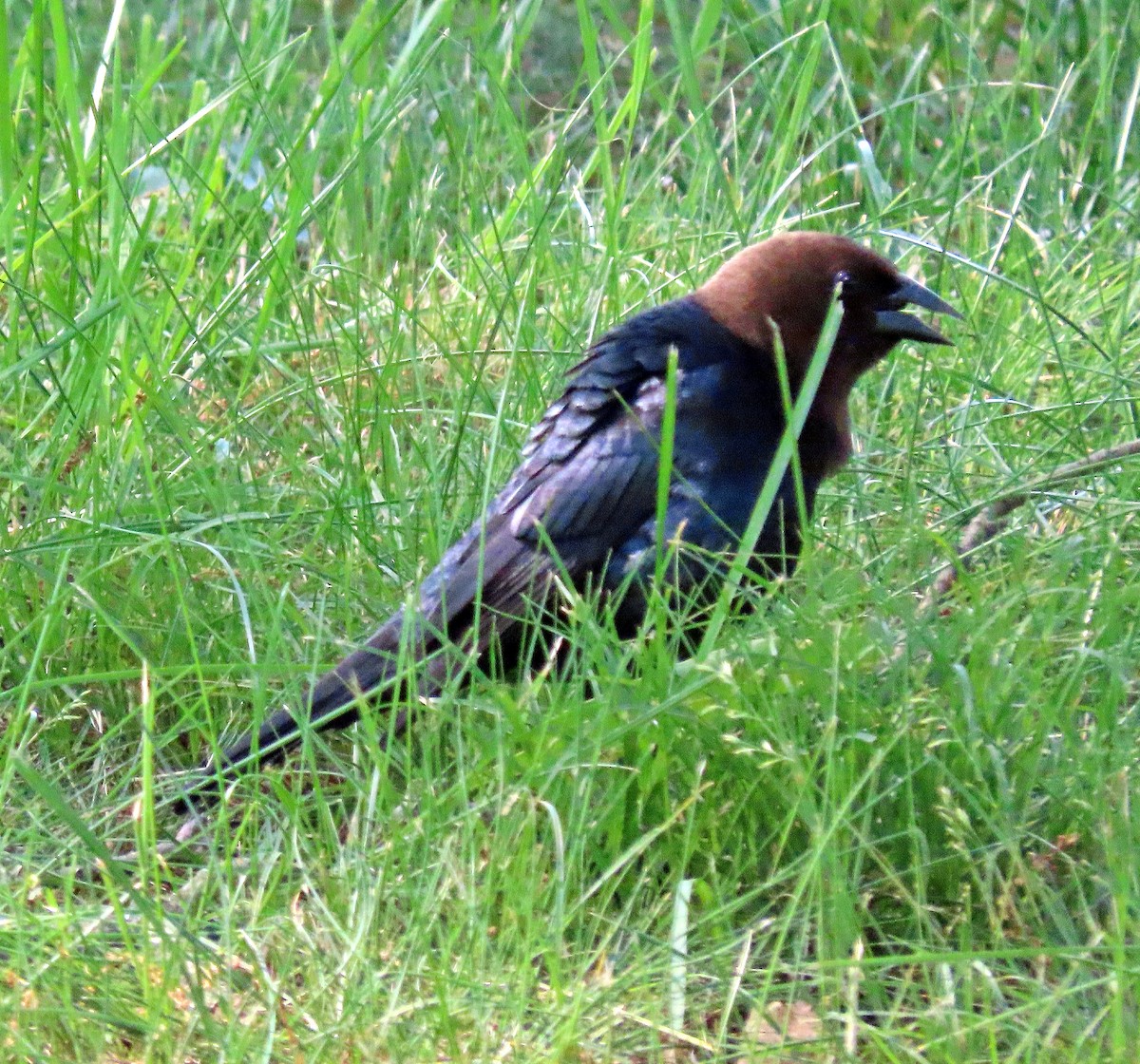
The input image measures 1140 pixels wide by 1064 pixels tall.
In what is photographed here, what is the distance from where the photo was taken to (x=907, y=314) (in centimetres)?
318

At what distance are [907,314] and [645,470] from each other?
645 mm

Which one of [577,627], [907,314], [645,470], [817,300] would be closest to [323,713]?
[577,627]

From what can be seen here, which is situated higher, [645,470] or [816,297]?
[816,297]

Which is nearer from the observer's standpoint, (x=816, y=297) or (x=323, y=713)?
(x=323, y=713)

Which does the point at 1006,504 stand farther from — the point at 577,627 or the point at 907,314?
the point at 577,627

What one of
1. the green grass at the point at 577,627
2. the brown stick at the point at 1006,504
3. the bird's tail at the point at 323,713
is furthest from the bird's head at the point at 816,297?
the bird's tail at the point at 323,713

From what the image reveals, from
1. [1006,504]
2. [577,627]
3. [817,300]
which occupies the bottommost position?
[1006,504]

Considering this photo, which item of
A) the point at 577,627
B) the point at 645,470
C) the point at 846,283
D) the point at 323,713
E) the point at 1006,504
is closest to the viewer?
the point at 577,627

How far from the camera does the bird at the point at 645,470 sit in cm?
277

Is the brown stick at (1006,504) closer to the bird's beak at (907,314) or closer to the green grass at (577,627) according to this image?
the green grass at (577,627)

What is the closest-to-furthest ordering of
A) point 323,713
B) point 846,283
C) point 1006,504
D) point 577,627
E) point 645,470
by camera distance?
point 577,627, point 323,713, point 645,470, point 1006,504, point 846,283

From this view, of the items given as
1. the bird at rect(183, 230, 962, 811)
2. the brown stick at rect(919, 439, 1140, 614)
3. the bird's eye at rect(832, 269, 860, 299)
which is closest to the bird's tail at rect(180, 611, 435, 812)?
the bird at rect(183, 230, 962, 811)

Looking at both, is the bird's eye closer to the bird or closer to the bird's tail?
the bird

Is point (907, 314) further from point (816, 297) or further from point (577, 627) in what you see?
point (577, 627)
